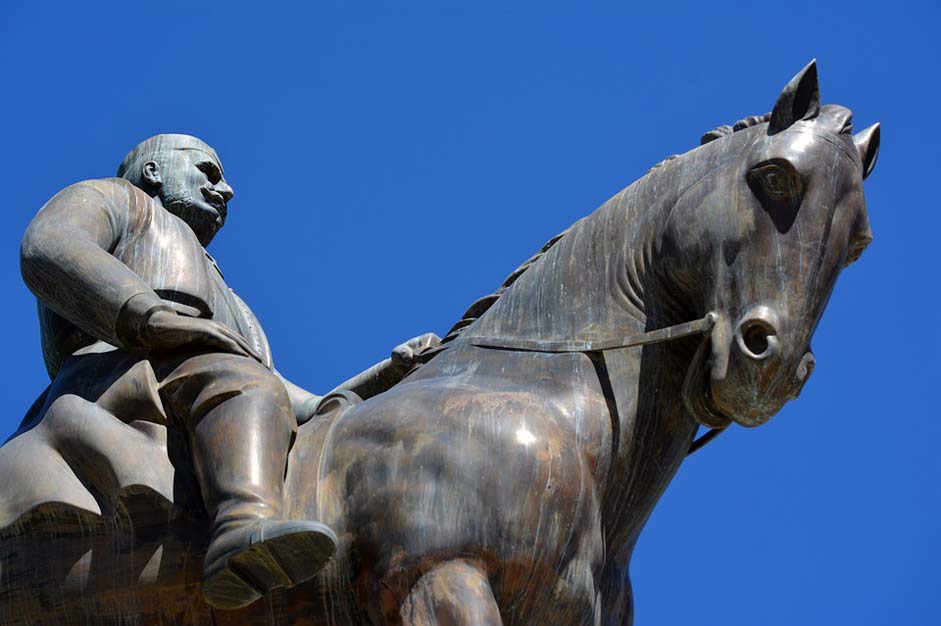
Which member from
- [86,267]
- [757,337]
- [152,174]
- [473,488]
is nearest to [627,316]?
[757,337]

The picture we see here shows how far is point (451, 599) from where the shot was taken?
23.7 ft

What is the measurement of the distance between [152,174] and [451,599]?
11.6 feet

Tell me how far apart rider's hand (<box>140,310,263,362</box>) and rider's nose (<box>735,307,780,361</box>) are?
2.17m

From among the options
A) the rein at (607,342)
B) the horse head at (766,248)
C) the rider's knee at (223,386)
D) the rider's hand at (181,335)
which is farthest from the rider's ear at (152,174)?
the horse head at (766,248)

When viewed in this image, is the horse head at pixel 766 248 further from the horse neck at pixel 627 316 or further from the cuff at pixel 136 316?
the cuff at pixel 136 316

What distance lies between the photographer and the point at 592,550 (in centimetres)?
761

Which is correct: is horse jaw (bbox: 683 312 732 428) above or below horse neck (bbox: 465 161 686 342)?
below

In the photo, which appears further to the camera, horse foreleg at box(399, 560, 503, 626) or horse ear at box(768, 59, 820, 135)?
horse ear at box(768, 59, 820, 135)

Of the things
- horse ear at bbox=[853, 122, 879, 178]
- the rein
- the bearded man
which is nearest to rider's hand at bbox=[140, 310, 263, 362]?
the bearded man

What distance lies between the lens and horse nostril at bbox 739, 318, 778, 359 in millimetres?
7645

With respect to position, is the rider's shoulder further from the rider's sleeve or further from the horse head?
A: the horse head

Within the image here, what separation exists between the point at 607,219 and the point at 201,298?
196 cm

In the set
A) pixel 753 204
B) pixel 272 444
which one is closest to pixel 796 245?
pixel 753 204

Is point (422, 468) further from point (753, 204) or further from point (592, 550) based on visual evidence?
point (753, 204)
